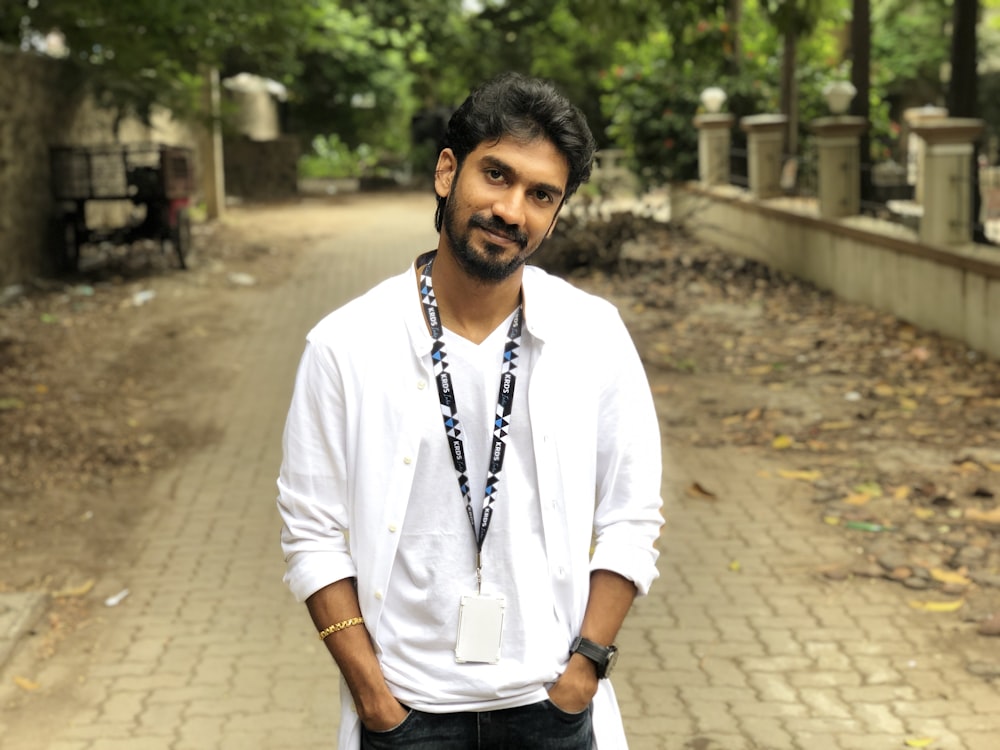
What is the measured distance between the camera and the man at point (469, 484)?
2.22 metres

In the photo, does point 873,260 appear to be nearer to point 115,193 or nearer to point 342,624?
point 115,193

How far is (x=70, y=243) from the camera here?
53.6 feet

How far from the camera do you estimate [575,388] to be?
2297mm

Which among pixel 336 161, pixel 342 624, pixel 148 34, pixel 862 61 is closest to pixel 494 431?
pixel 342 624

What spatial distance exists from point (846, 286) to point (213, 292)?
6.80 m

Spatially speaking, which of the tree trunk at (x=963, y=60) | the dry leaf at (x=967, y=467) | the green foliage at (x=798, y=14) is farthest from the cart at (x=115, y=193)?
the dry leaf at (x=967, y=467)

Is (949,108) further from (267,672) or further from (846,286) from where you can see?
(267,672)

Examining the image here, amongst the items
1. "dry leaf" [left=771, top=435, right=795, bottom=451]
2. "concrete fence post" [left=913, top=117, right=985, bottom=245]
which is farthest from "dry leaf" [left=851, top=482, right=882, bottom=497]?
"concrete fence post" [left=913, top=117, right=985, bottom=245]

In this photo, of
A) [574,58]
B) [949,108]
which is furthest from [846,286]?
[574,58]

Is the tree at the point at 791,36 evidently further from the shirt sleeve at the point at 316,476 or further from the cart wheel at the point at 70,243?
the shirt sleeve at the point at 316,476

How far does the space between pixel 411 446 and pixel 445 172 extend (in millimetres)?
499

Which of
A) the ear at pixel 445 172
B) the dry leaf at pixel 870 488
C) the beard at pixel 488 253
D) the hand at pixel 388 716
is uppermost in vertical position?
the ear at pixel 445 172

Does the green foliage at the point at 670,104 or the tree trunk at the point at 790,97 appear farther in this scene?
the green foliage at the point at 670,104

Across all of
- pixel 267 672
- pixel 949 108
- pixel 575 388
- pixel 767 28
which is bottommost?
pixel 267 672
